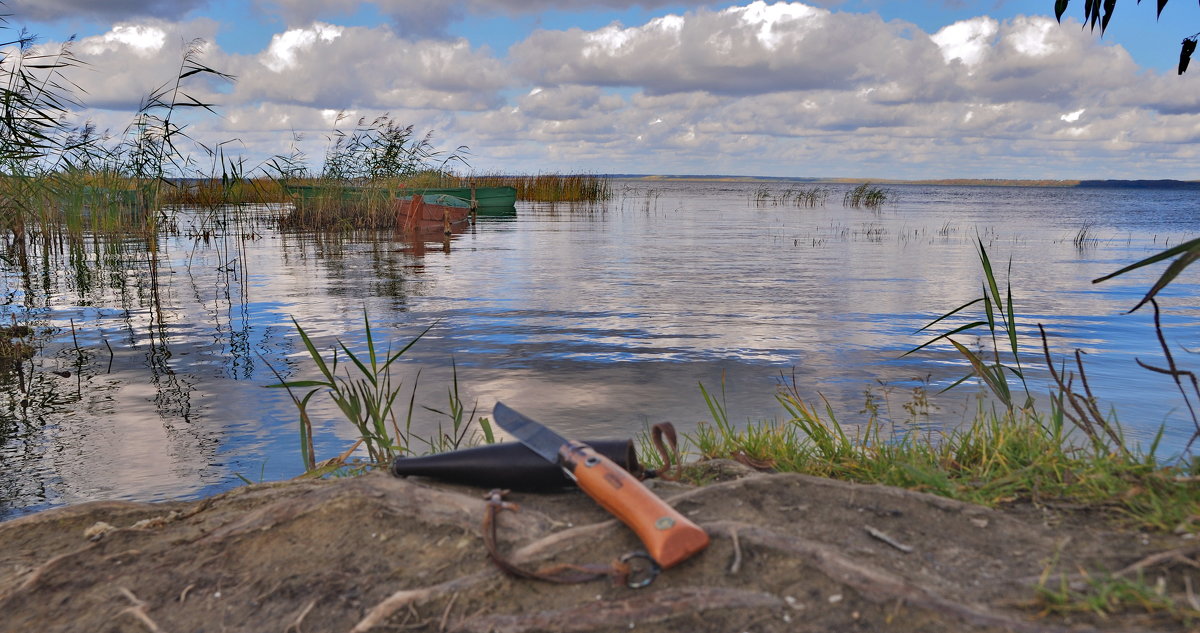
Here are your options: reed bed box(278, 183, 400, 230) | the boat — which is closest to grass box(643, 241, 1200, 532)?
reed bed box(278, 183, 400, 230)

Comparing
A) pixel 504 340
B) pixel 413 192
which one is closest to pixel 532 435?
pixel 504 340

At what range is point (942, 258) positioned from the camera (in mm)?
17344

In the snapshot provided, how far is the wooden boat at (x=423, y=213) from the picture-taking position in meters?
23.5

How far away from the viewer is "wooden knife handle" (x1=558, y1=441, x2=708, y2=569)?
2225 millimetres

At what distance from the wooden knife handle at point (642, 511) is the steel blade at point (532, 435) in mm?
194

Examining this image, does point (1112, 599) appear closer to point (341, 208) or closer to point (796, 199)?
point (341, 208)

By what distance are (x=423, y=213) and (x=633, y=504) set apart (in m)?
22.6

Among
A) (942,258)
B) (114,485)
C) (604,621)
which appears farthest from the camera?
(942,258)

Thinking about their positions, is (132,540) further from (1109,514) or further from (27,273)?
(27,273)

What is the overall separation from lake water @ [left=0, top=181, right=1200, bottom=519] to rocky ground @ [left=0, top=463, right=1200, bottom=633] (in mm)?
1991

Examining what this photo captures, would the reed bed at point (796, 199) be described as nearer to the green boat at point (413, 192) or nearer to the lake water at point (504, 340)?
the green boat at point (413, 192)

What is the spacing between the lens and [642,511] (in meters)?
2.32

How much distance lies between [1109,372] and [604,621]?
6384 mm

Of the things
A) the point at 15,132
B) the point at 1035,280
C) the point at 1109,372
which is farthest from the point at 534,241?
the point at 1109,372
